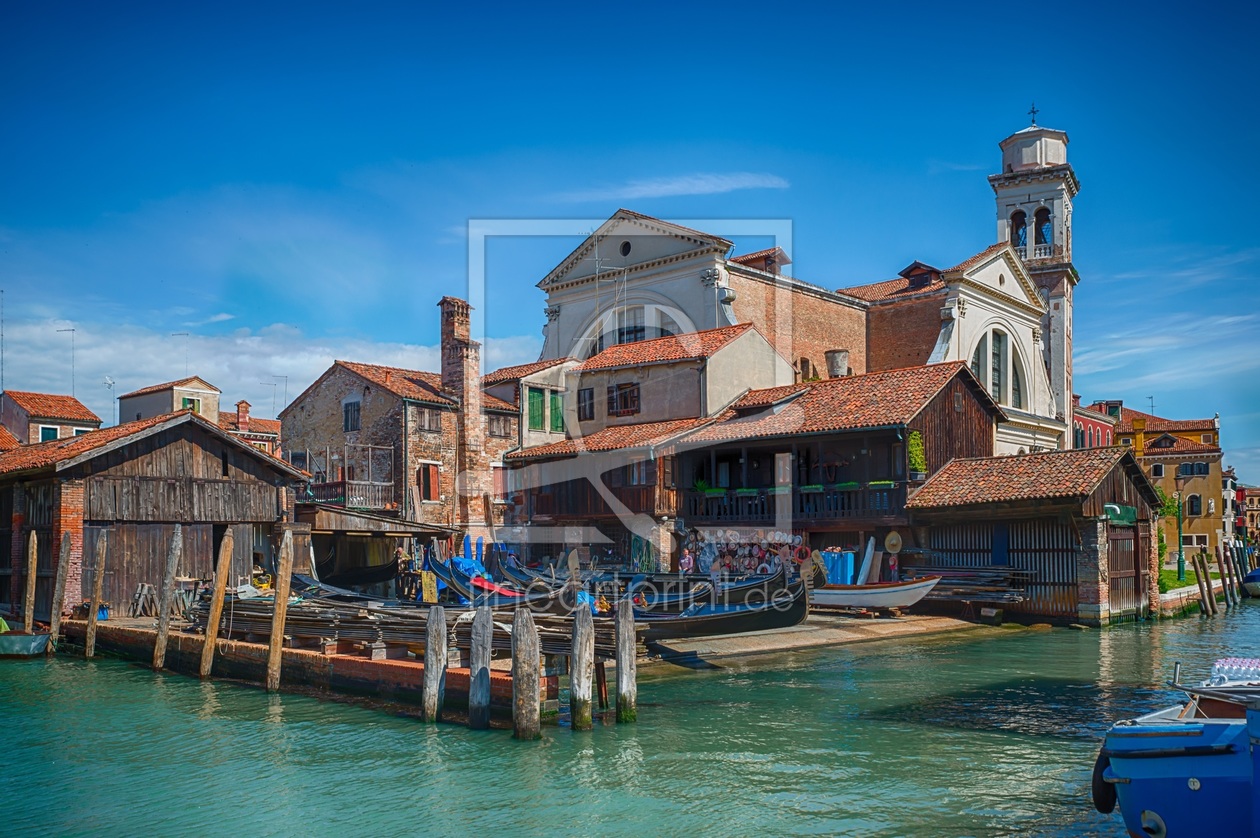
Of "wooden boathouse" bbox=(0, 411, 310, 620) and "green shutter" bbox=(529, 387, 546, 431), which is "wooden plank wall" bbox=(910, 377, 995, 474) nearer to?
"green shutter" bbox=(529, 387, 546, 431)

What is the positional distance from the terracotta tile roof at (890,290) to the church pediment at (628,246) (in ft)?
25.7

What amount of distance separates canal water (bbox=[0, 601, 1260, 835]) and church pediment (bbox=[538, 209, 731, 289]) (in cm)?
2054

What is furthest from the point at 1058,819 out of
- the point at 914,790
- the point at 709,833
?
the point at 709,833

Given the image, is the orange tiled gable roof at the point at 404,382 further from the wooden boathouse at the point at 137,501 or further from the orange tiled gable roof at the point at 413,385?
the wooden boathouse at the point at 137,501

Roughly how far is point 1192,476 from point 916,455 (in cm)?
3760

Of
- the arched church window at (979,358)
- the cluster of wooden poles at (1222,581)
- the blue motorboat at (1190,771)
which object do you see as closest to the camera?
the blue motorboat at (1190,771)

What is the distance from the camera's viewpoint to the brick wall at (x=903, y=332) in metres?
39.2

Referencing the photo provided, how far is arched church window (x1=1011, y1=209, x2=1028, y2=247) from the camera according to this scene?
45719 millimetres

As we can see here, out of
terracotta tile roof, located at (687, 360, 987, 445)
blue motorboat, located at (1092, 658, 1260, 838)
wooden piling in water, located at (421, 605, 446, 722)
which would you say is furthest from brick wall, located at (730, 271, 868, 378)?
blue motorboat, located at (1092, 658, 1260, 838)

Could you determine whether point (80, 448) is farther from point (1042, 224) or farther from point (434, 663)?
point (1042, 224)

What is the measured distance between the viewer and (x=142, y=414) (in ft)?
127

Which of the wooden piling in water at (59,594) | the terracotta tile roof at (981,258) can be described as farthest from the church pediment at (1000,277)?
the wooden piling in water at (59,594)

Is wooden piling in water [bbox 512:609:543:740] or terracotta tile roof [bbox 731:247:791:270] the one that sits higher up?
terracotta tile roof [bbox 731:247:791:270]

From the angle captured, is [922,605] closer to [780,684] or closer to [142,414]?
[780,684]
